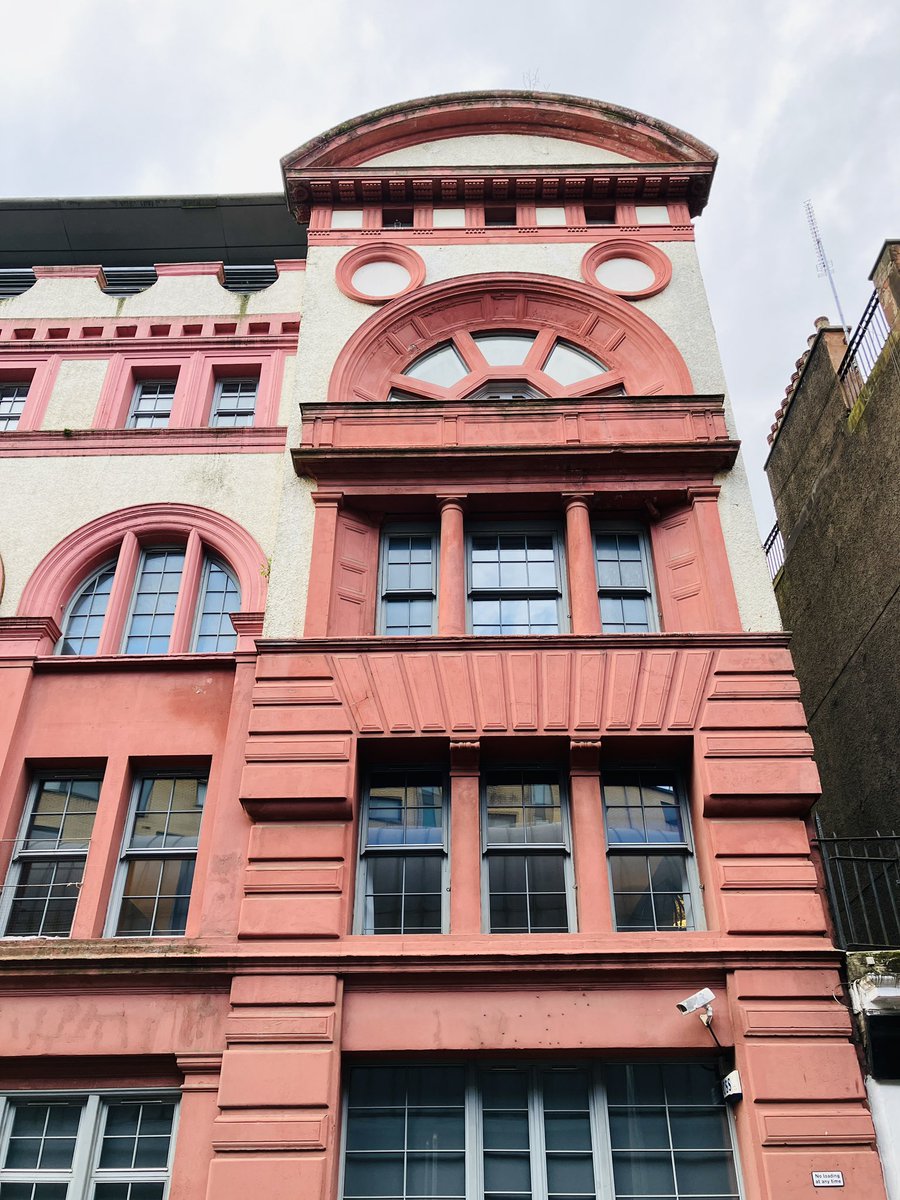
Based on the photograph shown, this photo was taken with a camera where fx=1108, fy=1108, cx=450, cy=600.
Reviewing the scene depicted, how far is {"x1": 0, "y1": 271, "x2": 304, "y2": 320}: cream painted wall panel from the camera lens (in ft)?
62.1

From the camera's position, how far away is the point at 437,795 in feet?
42.9

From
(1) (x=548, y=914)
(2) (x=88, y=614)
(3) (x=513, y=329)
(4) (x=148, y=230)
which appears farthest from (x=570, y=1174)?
(4) (x=148, y=230)

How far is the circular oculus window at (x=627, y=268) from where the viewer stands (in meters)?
17.8

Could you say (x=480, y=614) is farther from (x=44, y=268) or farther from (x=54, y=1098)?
(x=44, y=268)

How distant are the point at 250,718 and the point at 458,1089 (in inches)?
185

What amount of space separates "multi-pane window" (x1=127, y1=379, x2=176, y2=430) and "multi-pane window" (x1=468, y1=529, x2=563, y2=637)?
586 centimetres

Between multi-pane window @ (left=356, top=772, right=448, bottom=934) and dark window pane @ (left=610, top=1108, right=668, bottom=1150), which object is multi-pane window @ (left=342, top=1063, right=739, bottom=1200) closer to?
dark window pane @ (left=610, top=1108, right=668, bottom=1150)

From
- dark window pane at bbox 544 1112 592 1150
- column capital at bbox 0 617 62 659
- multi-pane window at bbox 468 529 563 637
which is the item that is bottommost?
dark window pane at bbox 544 1112 592 1150

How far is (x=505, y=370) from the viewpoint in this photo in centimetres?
1731

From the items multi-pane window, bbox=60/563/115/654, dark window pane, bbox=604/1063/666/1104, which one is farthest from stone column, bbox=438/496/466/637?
dark window pane, bbox=604/1063/666/1104

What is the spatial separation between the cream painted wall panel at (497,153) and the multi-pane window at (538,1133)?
14.9 metres

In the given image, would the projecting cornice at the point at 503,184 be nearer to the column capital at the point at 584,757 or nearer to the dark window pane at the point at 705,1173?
the column capital at the point at 584,757

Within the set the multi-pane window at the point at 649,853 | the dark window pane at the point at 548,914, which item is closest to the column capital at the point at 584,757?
the multi-pane window at the point at 649,853

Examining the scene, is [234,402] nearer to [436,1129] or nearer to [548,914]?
[548,914]
